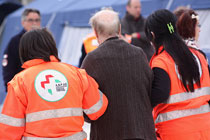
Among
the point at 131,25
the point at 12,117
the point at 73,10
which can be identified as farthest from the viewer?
the point at 73,10

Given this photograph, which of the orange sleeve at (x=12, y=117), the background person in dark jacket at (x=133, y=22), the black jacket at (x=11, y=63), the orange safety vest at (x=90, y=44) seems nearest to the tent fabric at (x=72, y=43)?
the background person in dark jacket at (x=133, y=22)

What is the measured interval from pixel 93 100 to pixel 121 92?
0.74ft

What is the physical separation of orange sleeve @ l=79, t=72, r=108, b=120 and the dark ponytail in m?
0.66

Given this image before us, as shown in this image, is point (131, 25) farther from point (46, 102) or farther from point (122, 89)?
point (46, 102)

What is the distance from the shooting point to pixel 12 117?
2.15m

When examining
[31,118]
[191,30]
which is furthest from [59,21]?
[31,118]

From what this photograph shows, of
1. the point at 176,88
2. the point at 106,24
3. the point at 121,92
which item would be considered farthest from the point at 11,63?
the point at 176,88

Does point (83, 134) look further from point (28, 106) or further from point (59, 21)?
point (59, 21)

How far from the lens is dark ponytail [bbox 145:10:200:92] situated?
2506mm

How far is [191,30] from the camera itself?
9.45 feet

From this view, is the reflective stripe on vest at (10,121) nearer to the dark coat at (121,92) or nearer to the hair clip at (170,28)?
the dark coat at (121,92)

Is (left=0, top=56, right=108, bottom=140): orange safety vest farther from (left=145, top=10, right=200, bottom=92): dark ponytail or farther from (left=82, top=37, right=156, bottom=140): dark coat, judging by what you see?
(left=145, top=10, right=200, bottom=92): dark ponytail

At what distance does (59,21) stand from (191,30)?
6.54 metres

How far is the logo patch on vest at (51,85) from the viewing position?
2.20 m
